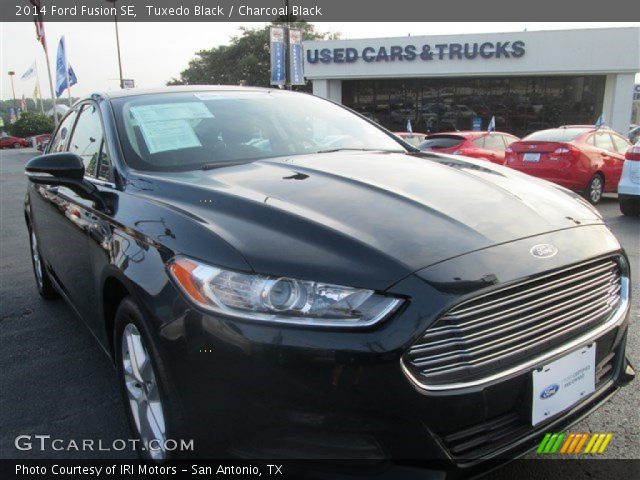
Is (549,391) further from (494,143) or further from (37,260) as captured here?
(494,143)

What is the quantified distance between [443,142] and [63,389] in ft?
32.6

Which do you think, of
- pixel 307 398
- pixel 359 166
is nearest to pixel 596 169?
pixel 359 166

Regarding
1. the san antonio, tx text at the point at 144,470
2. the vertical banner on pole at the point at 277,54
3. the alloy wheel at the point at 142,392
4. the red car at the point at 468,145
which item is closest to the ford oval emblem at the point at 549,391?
the san antonio, tx text at the point at 144,470

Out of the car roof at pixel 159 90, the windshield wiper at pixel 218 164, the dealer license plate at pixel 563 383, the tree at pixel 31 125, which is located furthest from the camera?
the tree at pixel 31 125

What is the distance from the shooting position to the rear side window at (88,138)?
297 cm

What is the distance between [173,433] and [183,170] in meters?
1.26

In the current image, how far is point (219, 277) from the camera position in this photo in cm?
169

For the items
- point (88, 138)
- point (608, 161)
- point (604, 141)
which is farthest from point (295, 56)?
point (88, 138)

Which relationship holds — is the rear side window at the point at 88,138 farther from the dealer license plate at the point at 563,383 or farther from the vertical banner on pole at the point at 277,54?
the vertical banner on pole at the point at 277,54

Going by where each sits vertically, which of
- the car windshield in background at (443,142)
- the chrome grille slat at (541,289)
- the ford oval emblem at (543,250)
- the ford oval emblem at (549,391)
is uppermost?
the ford oval emblem at (543,250)

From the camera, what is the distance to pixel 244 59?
5031 centimetres

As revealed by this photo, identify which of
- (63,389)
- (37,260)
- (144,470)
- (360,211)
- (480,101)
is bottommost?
(63,389)

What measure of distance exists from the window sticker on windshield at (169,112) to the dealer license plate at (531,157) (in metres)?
8.08

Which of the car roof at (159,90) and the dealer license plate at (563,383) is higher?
the car roof at (159,90)
